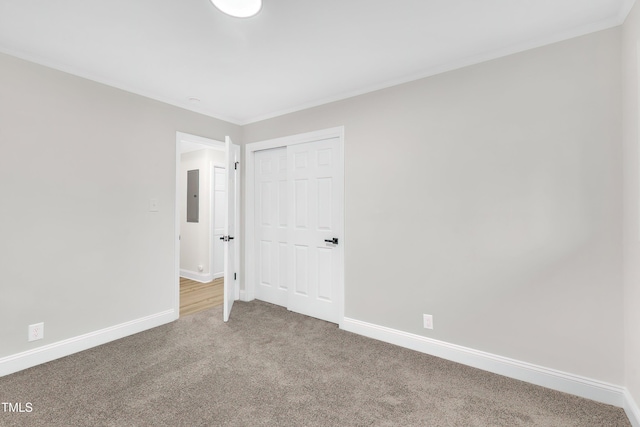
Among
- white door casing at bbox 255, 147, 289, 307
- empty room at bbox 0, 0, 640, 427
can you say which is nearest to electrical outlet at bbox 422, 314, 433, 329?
empty room at bbox 0, 0, 640, 427

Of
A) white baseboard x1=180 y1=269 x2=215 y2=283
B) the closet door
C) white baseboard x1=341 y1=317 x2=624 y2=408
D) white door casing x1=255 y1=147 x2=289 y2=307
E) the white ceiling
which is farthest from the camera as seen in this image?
white baseboard x1=180 y1=269 x2=215 y2=283

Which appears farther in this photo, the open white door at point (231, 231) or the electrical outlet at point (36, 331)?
the open white door at point (231, 231)

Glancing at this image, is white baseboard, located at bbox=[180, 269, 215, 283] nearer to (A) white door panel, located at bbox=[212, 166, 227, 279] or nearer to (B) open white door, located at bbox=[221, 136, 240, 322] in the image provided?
(A) white door panel, located at bbox=[212, 166, 227, 279]

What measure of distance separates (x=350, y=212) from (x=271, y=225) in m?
1.24

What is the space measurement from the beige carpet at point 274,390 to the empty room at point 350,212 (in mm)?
18

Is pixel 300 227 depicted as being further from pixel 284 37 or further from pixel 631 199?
pixel 631 199

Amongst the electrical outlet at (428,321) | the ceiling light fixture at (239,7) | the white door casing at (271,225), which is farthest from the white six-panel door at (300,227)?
the ceiling light fixture at (239,7)

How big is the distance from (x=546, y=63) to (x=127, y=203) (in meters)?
3.73

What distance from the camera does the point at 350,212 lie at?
2986 millimetres

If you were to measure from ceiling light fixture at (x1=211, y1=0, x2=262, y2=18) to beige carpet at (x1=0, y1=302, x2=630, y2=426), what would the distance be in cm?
243

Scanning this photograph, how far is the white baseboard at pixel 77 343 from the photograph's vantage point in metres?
2.20

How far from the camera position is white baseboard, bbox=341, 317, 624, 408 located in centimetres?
187

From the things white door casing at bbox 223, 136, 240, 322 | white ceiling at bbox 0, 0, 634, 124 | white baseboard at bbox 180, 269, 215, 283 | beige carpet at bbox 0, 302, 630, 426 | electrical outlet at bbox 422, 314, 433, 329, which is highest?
white ceiling at bbox 0, 0, 634, 124

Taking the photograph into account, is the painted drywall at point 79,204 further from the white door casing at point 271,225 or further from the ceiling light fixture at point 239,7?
the ceiling light fixture at point 239,7
